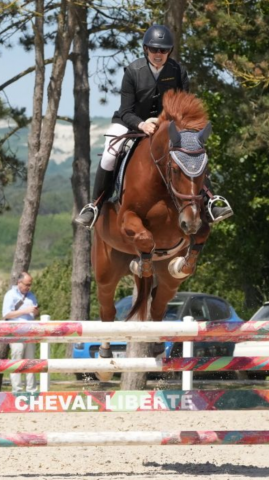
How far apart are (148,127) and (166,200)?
23.2 inches

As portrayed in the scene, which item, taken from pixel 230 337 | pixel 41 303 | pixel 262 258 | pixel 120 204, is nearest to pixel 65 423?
pixel 120 204

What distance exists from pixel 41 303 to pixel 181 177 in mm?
17554

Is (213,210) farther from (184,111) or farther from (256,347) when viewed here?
(256,347)

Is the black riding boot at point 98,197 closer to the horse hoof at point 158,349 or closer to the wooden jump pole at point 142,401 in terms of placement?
the horse hoof at point 158,349

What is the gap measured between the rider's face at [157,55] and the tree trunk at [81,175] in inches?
426

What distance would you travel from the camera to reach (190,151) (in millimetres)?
6809

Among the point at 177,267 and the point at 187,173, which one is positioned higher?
the point at 187,173

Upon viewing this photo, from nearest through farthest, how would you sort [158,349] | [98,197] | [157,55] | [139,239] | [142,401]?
[142,401], [139,239], [157,55], [98,197], [158,349]

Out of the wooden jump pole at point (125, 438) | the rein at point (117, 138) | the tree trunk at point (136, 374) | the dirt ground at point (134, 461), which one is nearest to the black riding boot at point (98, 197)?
the rein at point (117, 138)

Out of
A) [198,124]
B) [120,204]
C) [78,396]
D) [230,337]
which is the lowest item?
[78,396]

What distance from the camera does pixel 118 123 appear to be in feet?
26.3

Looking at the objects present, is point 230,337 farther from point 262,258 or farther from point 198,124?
point 262,258

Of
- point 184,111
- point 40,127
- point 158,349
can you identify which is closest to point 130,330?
point 184,111

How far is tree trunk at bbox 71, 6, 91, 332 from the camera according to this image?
18406 millimetres
